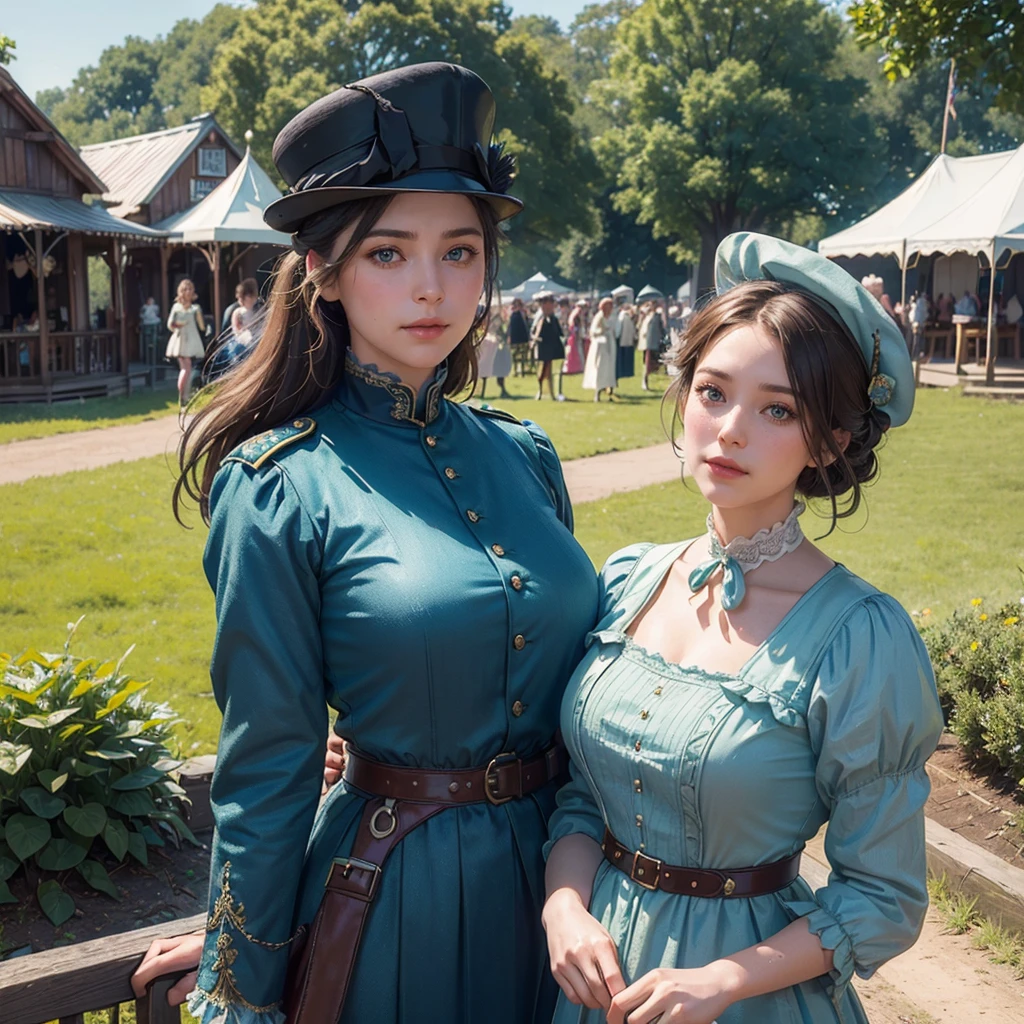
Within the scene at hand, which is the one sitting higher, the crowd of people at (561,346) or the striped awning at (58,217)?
the striped awning at (58,217)

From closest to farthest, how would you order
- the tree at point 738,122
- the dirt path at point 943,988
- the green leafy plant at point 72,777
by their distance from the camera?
the dirt path at point 943,988 → the green leafy plant at point 72,777 → the tree at point 738,122

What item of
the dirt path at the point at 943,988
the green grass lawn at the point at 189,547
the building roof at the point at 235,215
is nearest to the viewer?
the dirt path at the point at 943,988

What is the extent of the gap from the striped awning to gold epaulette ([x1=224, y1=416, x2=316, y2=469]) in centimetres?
1831

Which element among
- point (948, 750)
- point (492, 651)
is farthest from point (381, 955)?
point (948, 750)

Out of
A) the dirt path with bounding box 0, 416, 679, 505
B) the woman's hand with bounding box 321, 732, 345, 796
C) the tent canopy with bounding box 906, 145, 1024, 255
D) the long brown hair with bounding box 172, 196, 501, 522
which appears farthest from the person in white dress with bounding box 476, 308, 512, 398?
the woman's hand with bounding box 321, 732, 345, 796

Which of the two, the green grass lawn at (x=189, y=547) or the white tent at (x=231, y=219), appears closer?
the green grass lawn at (x=189, y=547)

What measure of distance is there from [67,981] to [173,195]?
Answer: 28498 mm

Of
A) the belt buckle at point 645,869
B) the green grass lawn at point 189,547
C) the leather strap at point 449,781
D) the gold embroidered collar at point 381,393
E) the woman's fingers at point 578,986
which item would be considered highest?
the gold embroidered collar at point 381,393

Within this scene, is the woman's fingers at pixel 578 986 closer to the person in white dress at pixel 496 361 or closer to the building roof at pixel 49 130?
the person in white dress at pixel 496 361

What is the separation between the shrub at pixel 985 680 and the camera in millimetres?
4668

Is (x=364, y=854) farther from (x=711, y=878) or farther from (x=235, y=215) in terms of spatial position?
(x=235, y=215)

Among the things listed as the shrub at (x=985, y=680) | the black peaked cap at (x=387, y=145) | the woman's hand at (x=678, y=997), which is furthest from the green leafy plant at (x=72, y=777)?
the shrub at (x=985, y=680)

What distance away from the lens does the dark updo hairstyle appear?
182cm

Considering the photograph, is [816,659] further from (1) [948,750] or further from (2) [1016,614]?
(2) [1016,614]
